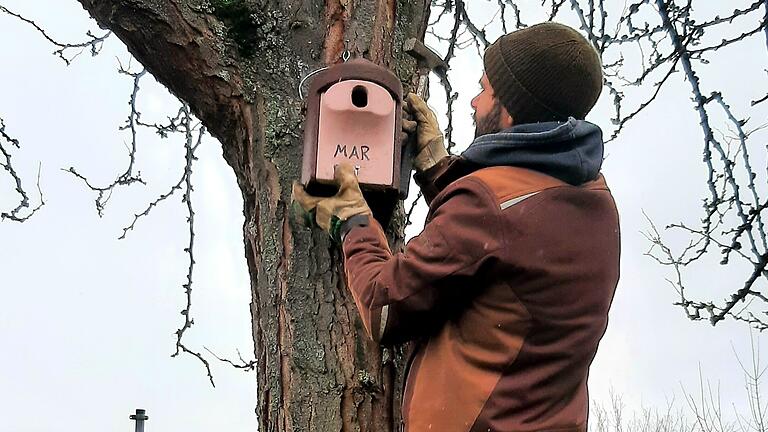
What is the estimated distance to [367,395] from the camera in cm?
186

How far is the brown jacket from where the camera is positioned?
152 centimetres

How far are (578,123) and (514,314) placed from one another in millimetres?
364

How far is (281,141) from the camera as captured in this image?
2.02 meters

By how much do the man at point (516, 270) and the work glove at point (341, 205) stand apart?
101mm

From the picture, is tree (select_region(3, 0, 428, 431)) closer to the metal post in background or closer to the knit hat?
the knit hat

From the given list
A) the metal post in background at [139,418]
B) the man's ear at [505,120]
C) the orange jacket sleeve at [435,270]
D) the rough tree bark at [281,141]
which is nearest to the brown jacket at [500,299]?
the orange jacket sleeve at [435,270]

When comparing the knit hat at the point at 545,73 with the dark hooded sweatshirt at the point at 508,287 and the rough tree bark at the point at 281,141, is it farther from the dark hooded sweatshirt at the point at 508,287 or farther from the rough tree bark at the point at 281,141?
the rough tree bark at the point at 281,141

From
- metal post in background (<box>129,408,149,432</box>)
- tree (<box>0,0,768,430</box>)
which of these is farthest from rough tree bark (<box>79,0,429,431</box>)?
metal post in background (<box>129,408,149,432</box>)

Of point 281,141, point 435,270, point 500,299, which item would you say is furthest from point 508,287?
point 281,141

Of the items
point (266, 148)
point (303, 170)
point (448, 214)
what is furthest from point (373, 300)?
point (266, 148)

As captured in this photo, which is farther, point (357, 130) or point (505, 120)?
point (357, 130)

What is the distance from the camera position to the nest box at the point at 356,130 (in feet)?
6.11

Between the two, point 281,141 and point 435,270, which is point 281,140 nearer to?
point 281,141

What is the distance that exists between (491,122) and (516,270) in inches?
14.0
